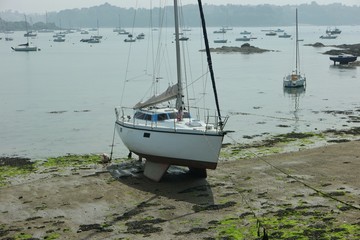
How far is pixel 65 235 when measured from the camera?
17094 millimetres

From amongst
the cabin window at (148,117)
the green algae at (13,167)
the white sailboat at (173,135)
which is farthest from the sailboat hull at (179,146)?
the green algae at (13,167)

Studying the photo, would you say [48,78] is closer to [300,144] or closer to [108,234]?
[300,144]

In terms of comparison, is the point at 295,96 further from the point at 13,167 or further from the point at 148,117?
the point at 13,167

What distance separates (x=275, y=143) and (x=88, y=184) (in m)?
13.6

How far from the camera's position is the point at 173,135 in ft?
73.4

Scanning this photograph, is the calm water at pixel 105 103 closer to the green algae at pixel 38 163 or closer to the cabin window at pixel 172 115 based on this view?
the green algae at pixel 38 163

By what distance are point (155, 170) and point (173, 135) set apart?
2221 mm

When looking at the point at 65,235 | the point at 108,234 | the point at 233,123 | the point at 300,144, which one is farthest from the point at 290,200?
the point at 233,123

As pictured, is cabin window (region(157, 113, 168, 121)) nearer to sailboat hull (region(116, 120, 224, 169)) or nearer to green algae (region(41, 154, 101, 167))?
sailboat hull (region(116, 120, 224, 169))

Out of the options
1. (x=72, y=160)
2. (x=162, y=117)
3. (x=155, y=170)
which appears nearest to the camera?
(x=155, y=170)

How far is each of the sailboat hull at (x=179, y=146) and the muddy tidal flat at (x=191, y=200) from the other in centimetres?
110

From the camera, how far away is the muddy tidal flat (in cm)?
1712

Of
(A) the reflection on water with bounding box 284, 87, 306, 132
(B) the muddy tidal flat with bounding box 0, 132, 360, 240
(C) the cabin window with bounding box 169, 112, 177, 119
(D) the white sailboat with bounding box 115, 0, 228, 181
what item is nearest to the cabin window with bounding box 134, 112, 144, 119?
(D) the white sailboat with bounding box 115, 0, 228, 181

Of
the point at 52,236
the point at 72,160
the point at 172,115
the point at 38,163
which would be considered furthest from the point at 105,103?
the point at 52,236
